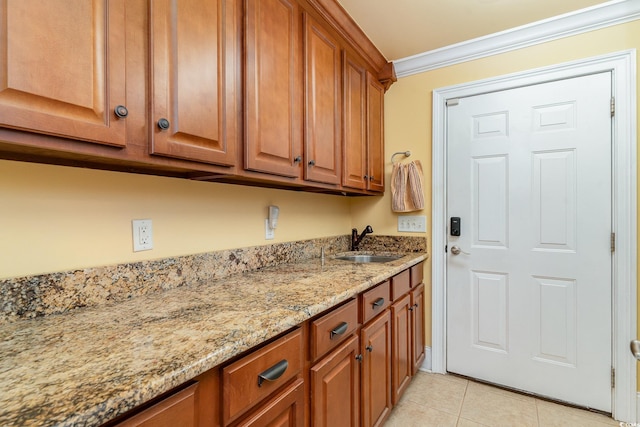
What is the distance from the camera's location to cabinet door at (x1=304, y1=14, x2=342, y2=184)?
58.7 inches

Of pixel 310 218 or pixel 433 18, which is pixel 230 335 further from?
pixel 433 18

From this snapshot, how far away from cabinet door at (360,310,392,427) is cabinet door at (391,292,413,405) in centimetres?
7

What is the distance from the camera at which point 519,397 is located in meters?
1.93

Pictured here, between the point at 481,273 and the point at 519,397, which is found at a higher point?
the point at 481,273

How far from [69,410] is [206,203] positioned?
3.27 feet

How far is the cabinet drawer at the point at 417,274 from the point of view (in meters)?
2.00

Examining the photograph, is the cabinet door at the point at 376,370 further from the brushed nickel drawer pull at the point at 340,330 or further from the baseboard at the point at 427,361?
the baseboard at the point at 427,361

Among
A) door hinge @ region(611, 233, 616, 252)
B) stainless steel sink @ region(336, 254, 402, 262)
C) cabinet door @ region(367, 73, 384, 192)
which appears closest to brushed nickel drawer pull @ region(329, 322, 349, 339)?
stainless steel sink @ region(336, 254, 402, 262)

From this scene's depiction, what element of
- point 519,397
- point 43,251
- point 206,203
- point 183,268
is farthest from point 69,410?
point 519,397

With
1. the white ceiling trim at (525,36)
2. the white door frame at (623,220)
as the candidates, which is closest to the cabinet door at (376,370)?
the white door frame at (623,220)

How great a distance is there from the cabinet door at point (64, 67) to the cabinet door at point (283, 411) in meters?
0.80

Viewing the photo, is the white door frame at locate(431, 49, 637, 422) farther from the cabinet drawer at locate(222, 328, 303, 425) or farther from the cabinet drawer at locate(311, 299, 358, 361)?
the cabinet drawer at locate(222, 328, 303, 425)

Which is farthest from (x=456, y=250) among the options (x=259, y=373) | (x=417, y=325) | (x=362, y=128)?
(x=259, y=373)

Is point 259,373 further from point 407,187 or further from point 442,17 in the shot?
point 442,17
